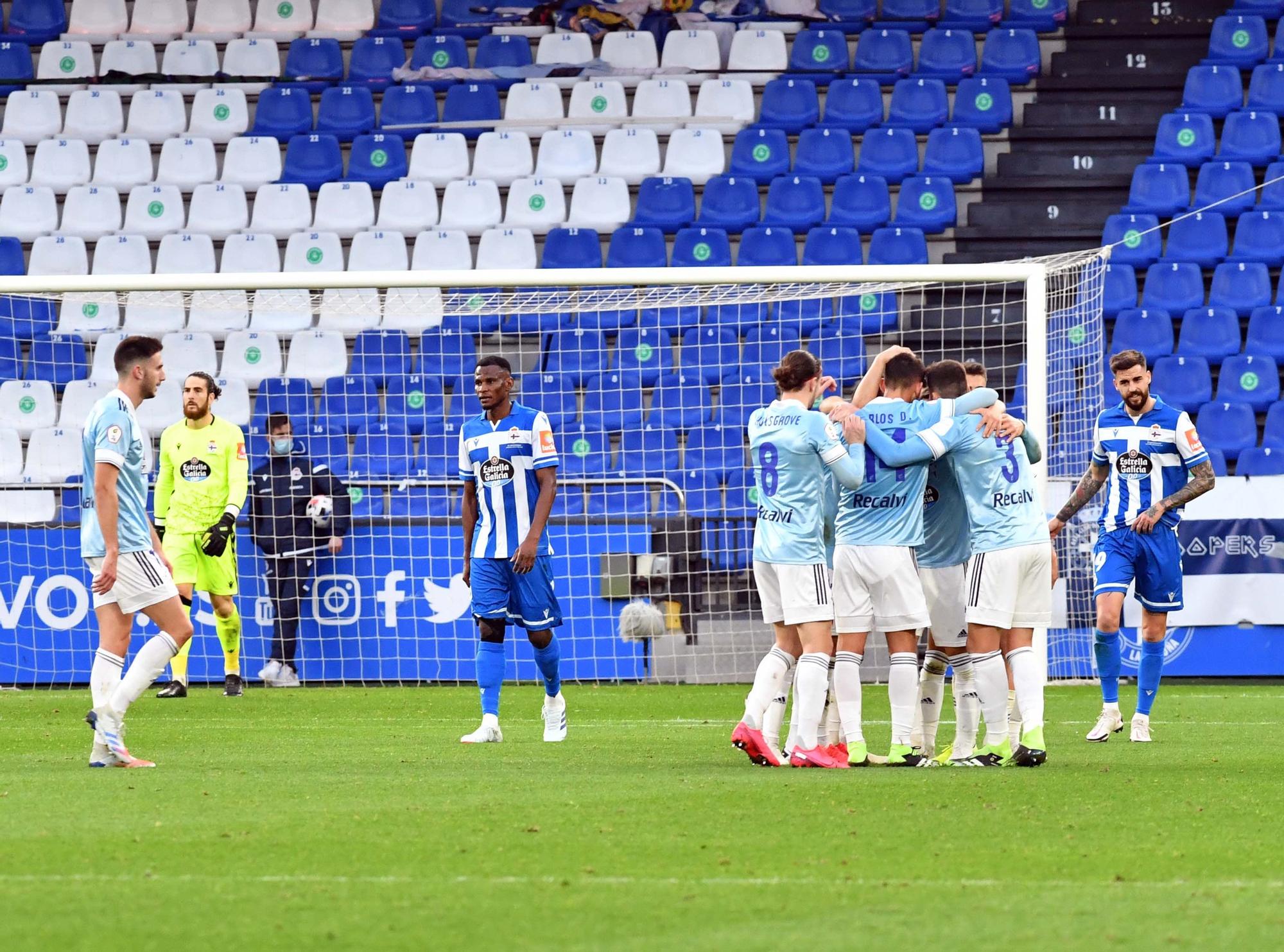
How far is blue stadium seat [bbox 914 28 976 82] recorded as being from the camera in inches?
771

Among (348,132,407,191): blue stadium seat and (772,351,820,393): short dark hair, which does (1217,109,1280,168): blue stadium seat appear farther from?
(772,351,820,393): short dark hair

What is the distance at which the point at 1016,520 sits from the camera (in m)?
8.08

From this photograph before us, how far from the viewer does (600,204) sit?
60.2 ft

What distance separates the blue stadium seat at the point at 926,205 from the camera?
17.9m

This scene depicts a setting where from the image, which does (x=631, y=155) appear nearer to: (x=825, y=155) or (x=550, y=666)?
(x=825, y=155)

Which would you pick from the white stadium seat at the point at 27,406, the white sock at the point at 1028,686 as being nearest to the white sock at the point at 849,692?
the white sock at the point at 1028,686

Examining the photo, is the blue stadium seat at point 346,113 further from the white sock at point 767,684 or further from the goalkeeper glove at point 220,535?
the white sock at point 767,684

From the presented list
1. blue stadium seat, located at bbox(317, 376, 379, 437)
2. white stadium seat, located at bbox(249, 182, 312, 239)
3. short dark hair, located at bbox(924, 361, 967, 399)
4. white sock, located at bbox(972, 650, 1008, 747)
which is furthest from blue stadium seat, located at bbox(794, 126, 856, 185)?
white sock, located at bbox(972, 650, 1008, 747)

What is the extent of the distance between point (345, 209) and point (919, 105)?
634cm

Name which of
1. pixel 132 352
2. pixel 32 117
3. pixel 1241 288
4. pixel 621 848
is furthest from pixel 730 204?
pixel 621 848

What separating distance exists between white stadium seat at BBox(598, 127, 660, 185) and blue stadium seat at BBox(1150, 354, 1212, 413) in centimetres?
577

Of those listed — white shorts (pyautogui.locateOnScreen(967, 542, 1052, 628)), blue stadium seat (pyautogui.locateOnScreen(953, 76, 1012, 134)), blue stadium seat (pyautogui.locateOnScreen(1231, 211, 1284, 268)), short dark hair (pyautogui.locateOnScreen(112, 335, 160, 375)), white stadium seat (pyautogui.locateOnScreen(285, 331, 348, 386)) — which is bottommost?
white shorts (pyautogui.locateOnScreen(967, 542, 1052, 628))

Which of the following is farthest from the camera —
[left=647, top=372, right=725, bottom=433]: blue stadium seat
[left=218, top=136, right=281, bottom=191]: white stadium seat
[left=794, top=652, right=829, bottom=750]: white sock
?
[left=218, top=136, right=281, bottom=191]: white stadium seat

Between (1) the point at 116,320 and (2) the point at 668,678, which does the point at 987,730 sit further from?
(1) the point at 116,320
